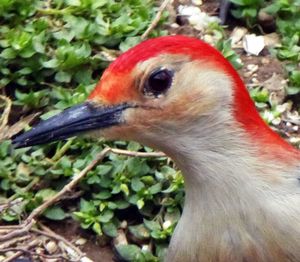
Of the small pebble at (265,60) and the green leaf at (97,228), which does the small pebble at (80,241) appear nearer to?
the green leaf at (97,228)

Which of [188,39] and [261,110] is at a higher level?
[188,39]

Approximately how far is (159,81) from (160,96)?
59 millimetres

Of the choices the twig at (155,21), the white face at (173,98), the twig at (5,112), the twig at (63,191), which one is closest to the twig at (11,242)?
the twig at (63,191)

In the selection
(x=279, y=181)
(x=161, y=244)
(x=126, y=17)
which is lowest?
(x=161, y=244)

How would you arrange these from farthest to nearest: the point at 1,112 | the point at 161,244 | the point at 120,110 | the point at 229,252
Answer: the point at 1,112 < the point at 161,244 < the point at 229,252 < the point at 120,110

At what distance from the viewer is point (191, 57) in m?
4.57

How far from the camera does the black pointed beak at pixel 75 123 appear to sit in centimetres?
456

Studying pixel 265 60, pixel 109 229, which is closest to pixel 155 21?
pixel 265 60

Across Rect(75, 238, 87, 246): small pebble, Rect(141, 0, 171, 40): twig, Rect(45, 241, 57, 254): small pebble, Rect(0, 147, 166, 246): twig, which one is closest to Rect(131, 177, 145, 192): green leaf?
Rect(0, 147, 166, 246): twig

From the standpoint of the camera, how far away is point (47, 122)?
15.5 feet

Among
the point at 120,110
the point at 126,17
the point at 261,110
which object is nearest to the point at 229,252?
the point at 120,110

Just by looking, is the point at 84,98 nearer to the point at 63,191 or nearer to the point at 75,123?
the point at 63,191

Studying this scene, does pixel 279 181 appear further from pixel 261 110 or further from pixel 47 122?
pixel 261 110

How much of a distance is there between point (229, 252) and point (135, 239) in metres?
0.88
